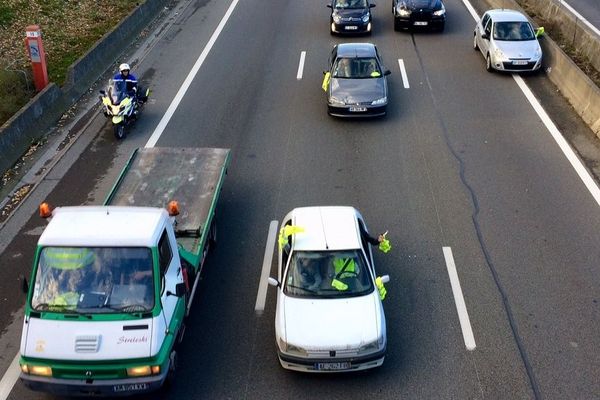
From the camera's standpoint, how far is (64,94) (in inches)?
752

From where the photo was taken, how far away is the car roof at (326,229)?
10.9 metres

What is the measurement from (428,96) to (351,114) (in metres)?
2.95

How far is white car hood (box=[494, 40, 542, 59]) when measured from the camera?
20.6 metres

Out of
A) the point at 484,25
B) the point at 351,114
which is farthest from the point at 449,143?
the point at 484,25

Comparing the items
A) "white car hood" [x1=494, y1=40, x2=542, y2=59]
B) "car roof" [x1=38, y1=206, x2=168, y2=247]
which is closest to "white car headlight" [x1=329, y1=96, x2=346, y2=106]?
"white car hood" [x1=494, y1=40, x2=542, y2=59]

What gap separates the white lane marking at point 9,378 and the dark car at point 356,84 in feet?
Answer: 34.4

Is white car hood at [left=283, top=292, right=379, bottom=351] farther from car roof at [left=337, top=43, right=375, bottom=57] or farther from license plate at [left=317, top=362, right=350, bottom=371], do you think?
car roof at [left=337, top=43, right=375, bottom=57]

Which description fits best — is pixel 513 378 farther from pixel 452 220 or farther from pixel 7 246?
pixel 7 246

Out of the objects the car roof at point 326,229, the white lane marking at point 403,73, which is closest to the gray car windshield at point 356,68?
the white lane marking at point 403,73

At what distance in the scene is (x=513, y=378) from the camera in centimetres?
996

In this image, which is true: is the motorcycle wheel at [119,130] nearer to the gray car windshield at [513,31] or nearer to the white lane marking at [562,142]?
the white lane marking at [562,142]

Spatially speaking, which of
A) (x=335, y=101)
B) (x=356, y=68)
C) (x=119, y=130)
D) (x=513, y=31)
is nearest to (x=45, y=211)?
(x=119, y=130)

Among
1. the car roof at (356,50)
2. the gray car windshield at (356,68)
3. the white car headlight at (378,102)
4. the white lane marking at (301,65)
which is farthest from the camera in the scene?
the white lane marking at (301,65)

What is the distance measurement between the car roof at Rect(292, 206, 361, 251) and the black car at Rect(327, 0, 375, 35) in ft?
46.2
